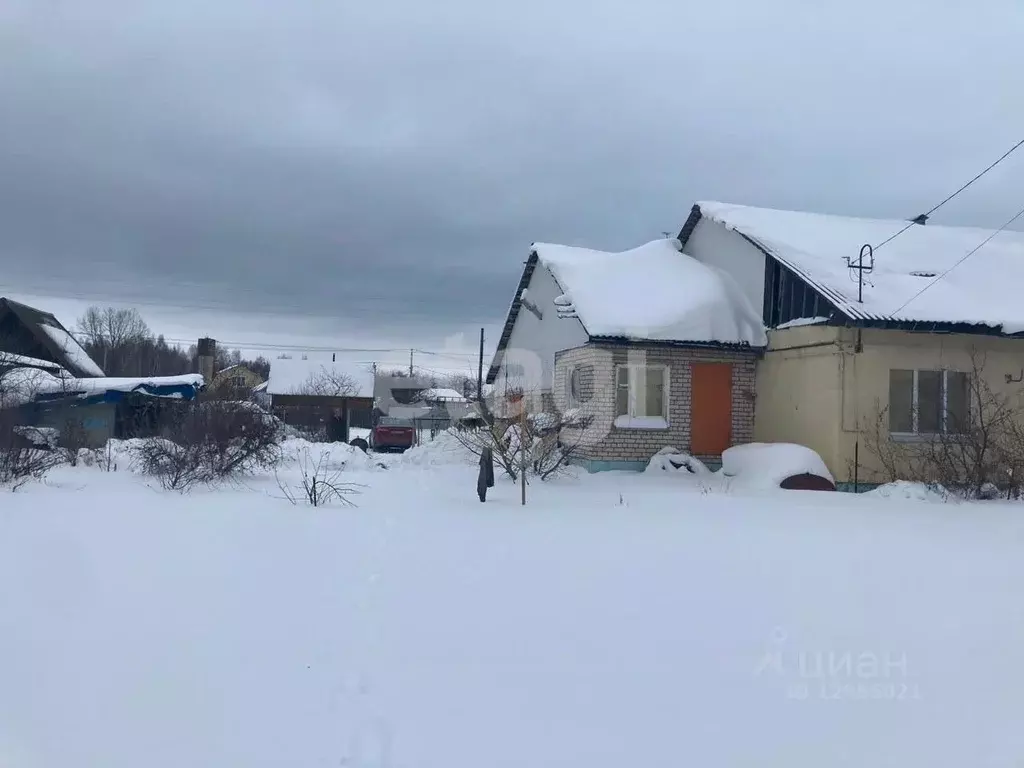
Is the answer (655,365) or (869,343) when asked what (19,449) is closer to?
(655,365)

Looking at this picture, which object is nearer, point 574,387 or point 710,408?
point 710,408

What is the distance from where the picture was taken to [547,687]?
4.02 m

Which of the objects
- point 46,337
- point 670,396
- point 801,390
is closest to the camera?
point 801,390

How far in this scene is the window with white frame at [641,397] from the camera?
1531 centimetres

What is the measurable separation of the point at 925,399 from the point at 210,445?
12.1 meters

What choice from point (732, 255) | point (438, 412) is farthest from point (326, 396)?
point (732, 255)

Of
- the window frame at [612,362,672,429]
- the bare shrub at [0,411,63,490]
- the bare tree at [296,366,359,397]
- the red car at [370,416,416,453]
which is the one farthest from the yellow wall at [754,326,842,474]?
the bare tree at [296,366,359,397]

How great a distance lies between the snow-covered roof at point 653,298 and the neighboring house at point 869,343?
2.10ft

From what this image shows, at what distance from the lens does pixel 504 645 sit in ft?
15.2

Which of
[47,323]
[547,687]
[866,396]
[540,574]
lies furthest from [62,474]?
[47,323]

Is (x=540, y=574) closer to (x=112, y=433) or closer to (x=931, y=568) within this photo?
(x=931, y=568)

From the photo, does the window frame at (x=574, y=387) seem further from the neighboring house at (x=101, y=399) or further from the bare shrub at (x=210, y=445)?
the neighboring house at (x=101, y=399)

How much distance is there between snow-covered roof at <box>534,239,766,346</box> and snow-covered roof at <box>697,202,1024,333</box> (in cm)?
128

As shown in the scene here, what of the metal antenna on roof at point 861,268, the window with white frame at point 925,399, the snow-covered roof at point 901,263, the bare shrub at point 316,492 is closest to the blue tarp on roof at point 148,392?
the bare shrub at point 316,492
